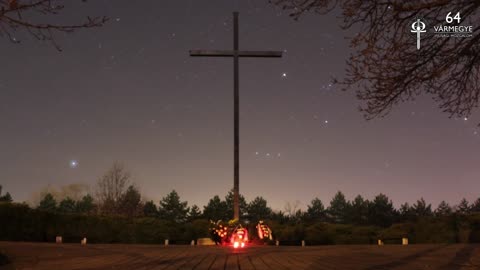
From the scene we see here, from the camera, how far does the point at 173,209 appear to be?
5966cm

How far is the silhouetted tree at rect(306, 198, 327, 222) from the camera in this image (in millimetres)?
63703

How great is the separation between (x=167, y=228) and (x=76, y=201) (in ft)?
163

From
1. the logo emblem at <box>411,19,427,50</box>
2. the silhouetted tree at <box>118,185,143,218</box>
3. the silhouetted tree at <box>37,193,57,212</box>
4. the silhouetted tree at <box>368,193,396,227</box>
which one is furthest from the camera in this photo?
the silhouetted tree at <box>37,193,57,212</box>

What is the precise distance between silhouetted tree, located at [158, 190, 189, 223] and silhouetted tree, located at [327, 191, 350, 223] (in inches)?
799

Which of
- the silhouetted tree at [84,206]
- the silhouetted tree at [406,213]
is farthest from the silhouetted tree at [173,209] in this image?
the silhouetted tree at [406,213]

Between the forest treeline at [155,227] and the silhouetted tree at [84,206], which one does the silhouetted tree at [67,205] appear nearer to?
the silhouetted tree at [84,206]

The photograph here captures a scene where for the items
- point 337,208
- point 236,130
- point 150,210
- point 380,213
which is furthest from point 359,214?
point 236,130

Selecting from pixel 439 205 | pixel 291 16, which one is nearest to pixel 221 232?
pixel 291 16

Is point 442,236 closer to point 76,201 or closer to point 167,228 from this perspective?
point 167,228

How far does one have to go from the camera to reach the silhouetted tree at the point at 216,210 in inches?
2190

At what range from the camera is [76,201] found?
72.8 meters

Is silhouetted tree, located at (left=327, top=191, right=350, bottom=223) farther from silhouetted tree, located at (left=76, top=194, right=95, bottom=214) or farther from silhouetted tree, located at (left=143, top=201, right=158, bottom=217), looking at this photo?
silhouetted tree, located at (left=76, top=194, right=95, bottom=214)

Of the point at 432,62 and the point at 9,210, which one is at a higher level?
the point at 432,62

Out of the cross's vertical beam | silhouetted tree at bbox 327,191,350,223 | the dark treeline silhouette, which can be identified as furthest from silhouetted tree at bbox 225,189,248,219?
the cross's vertical beam
